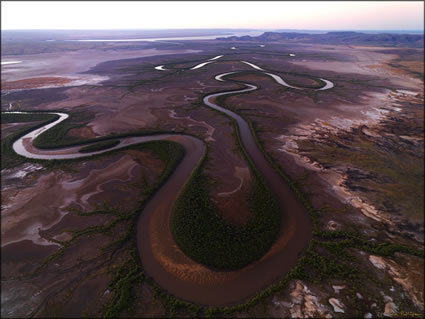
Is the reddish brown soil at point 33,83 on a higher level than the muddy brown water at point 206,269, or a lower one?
higher

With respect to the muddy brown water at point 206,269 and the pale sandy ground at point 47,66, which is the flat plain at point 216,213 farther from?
the pale sandy ground at point 47,66

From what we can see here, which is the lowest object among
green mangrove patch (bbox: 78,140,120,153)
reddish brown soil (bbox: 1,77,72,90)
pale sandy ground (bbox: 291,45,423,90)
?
green mangrove patch (bbox: 78,140,120,153)

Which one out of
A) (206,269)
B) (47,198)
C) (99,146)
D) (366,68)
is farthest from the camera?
(366,68)

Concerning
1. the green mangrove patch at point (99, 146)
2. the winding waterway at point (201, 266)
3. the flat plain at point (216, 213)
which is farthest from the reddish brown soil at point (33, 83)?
the winding waterway at point (201, 266)

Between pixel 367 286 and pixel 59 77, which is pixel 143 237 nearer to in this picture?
pixel 367 286

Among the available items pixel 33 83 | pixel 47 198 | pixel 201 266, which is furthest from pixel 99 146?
pixel 33 83

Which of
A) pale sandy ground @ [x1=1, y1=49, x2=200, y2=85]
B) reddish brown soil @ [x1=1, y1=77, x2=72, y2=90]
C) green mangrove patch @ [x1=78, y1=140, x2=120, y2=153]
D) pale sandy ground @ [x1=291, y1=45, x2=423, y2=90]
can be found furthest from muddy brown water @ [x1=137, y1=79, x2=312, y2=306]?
pale sandy ground @ [x1=1, y1=49, x2=200, y2=85]

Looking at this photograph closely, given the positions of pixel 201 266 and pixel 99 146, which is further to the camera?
pixel 99 146

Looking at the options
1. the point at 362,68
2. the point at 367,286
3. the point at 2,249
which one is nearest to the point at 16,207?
the point at 2,249

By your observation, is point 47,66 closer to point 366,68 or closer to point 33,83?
point 33,83

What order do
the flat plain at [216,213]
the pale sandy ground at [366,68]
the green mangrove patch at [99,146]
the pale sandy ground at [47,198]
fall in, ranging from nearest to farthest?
the flat plain at [216,213] → the pale sandy ground at [47,198] → the green mangrove patch at [99,146] → the pale sandy ground at [366,68]

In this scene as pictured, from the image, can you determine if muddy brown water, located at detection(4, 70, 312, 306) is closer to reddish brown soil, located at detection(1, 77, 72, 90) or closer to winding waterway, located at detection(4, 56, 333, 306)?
winding waterway, located at detection(4, 56, 333, 306)
